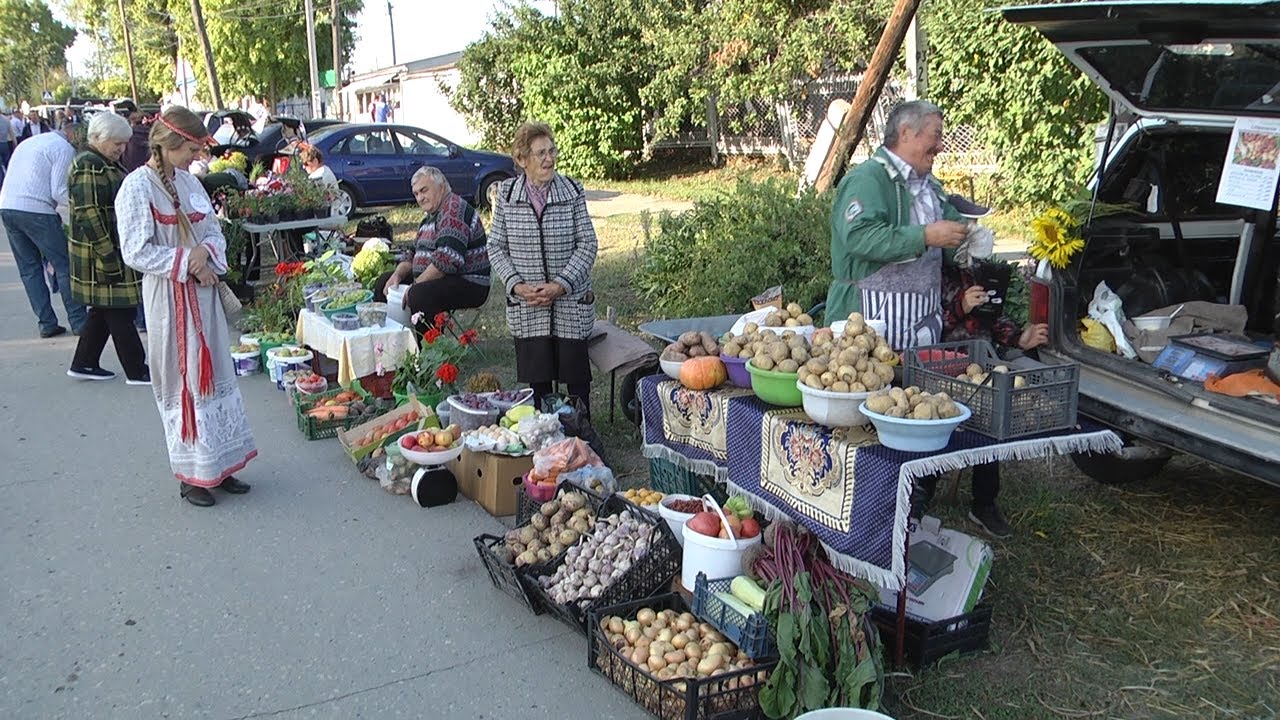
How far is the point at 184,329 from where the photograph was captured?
16.8 feet

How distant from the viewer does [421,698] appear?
3.64 metres

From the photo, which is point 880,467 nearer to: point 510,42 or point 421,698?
point 421,698

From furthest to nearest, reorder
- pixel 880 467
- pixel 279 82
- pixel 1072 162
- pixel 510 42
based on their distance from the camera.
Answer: pixel 279 82 → pixel 510 42 → pixel 1072 162 → pixel 880 467

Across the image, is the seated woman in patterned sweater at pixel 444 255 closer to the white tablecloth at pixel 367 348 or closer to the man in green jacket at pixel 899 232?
the white tablecloth at pixel 367 348

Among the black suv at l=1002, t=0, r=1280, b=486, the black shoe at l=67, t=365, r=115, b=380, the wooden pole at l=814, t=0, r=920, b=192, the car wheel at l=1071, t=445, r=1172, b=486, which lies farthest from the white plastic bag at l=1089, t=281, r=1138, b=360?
the black shoe at l=67, t=365, r=115, b=380

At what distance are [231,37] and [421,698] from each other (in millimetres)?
54020

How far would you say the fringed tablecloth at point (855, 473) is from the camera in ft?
10.8

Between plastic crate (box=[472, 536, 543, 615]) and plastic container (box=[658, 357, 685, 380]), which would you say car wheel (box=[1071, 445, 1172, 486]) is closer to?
plastic container (box=[658, 357, 685, 380])

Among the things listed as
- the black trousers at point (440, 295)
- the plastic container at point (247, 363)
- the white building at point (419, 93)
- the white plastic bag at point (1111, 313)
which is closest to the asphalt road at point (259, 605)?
the black trousers at point (440, 295)

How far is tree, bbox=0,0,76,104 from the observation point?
302 feet

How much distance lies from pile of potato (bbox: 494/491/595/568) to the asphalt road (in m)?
0.23

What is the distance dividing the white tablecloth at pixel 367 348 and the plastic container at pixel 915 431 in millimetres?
4212

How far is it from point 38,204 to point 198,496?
4.97m

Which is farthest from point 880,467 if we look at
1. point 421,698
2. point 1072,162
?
point 1072,162
